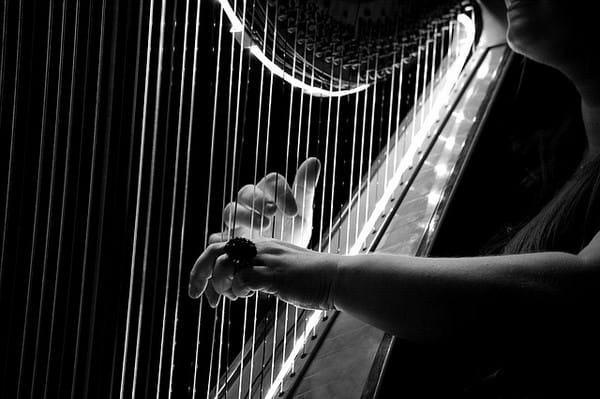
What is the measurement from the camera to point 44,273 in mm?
→ 952

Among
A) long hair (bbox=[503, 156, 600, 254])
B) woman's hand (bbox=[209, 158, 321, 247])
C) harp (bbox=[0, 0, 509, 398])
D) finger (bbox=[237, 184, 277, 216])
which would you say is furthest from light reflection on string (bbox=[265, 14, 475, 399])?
long hair (bbox=[503, 156, 600, 254])

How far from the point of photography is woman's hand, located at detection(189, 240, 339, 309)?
47.6 inches

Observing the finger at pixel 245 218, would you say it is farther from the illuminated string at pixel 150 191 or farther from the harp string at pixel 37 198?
the harp string at pixel 37 198

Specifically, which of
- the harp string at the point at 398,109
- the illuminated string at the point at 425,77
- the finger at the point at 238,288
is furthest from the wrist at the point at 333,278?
the illuminated string at the point at 425,77

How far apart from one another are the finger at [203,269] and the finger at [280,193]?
0.23m

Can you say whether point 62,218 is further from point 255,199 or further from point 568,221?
point 568,221

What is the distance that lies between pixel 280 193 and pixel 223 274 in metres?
0.28

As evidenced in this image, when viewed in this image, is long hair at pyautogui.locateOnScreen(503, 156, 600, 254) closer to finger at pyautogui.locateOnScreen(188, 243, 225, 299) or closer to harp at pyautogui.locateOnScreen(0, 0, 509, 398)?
harp at pyautogui.locateOnScreen(0, 0, 509, 398)

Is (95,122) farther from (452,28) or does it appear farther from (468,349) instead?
(452,28)

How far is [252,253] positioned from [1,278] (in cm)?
42

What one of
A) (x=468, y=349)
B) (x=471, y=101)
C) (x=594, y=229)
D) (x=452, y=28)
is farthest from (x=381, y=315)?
(x=452, y=28)

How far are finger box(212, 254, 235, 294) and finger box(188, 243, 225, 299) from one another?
0.05ft

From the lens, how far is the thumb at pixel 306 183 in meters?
1.58

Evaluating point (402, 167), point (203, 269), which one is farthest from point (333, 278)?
point (402, 167)
